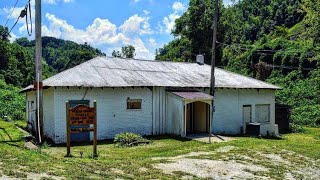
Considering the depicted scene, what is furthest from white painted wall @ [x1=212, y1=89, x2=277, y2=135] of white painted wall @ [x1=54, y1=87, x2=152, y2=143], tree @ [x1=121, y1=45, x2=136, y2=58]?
tree @ [x1=121, y1=45, x2=136, y2=58]

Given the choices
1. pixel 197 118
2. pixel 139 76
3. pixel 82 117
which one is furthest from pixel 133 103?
pixel 82 117

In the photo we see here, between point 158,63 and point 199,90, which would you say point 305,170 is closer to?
point 199,90

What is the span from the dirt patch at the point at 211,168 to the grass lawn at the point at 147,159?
0.51 feet

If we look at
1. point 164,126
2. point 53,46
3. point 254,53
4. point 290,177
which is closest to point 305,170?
point 290,177

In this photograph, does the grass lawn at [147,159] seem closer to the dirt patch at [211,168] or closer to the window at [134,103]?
the dirt patch at [211,168]

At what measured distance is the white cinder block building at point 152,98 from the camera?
62.8ft

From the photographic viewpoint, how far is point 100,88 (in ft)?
64.8

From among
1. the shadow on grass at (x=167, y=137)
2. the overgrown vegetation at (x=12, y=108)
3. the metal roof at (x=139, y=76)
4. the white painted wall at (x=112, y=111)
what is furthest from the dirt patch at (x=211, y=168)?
the overgrown vegetation at (x=12, y=108)

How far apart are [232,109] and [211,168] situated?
12.7 m

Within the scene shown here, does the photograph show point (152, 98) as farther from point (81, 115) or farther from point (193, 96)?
point (81, 115)

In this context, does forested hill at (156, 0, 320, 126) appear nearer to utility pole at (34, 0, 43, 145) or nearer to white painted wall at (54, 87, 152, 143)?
white painted wall at (54, 87, 152, 143)

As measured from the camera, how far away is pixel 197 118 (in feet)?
80.1

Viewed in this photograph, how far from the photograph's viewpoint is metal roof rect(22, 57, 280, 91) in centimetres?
1936

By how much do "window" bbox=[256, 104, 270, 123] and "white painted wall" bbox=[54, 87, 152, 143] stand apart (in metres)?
8.45
